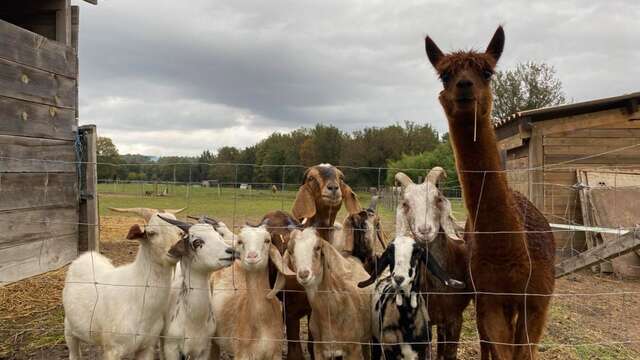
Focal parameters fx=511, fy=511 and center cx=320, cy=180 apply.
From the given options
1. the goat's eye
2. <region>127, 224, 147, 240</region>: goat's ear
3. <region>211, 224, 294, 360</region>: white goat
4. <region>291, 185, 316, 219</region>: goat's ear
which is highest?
the goat's eye

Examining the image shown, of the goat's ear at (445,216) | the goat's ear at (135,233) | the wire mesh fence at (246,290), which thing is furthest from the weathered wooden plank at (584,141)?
the goat's ear at (135,233)

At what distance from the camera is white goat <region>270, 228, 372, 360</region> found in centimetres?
429

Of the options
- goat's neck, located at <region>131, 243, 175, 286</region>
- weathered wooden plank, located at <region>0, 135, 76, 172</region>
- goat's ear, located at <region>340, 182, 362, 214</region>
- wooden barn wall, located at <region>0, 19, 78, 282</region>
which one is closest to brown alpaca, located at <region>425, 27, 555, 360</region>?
goat's ear, located at <region>340, 182, 362, 214</region>

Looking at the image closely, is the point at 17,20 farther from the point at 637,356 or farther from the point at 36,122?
the point at 637,356

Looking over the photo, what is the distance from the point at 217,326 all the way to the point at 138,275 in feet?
2.91

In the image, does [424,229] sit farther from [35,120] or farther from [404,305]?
[35,120]

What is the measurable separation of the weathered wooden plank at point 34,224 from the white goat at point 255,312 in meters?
2.36

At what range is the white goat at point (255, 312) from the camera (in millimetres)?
4246

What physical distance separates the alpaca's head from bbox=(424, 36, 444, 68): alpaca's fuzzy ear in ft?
0.48

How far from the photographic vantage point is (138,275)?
4.31m

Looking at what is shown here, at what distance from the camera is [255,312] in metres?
4.33

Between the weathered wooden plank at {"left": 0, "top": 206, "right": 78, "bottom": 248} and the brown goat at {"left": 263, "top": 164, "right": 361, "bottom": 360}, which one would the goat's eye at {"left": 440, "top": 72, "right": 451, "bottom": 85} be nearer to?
the brown goat at {"left": 263, "top": 164, "right": 361, "bottom": 360}

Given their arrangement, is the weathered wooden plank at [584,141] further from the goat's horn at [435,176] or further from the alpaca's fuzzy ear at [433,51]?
the alpaca's fuzzy ear at [433,51]

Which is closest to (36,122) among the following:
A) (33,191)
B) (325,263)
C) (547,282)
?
(33,191)
